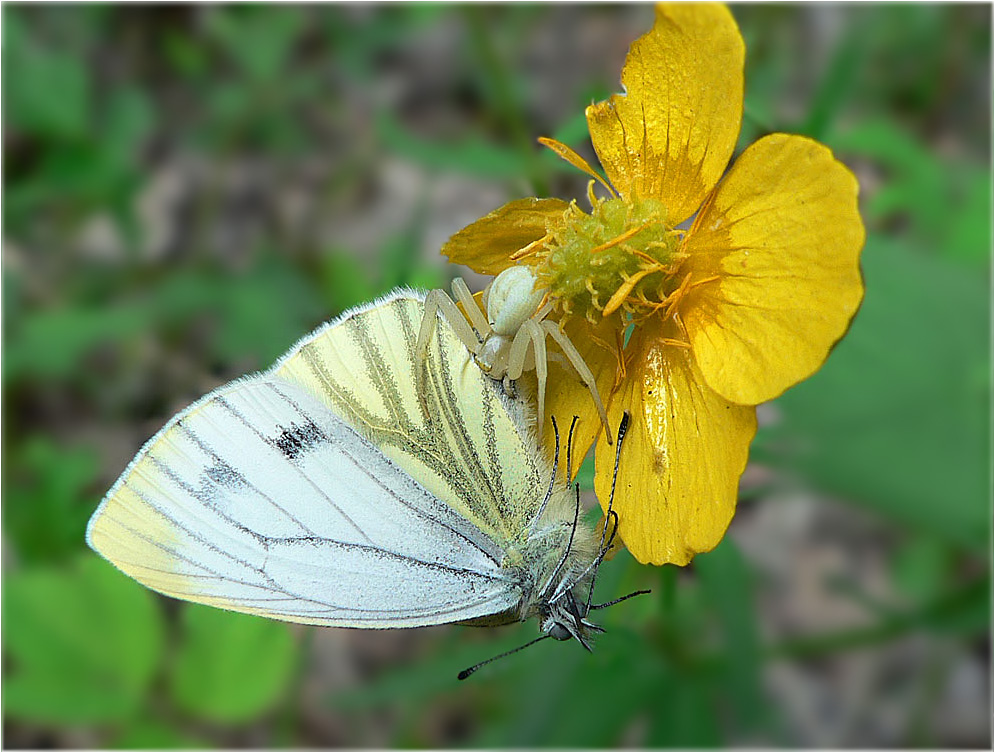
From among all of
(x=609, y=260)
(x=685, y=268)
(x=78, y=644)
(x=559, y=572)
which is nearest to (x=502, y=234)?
(x=609, y=260)

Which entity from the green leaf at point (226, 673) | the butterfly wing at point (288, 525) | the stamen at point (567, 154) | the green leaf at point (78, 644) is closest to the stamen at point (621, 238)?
the stamen at point (567, 154)

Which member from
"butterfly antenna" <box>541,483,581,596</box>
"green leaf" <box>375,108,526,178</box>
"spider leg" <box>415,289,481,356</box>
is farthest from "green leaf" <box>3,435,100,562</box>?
"butterfly antenna" <box>541,483,581,596</box>

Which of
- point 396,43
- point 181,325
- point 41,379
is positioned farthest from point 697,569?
point 396,43

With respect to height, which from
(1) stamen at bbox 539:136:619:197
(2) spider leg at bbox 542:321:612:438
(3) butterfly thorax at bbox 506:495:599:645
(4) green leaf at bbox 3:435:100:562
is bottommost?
(4) green leaf at bbox 3:435:100:562

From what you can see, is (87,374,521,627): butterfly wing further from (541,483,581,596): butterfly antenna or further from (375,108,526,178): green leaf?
(375,108,526,178): green leaf

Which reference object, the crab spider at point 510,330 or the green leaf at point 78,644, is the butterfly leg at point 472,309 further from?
the green leaf at point 78,644
